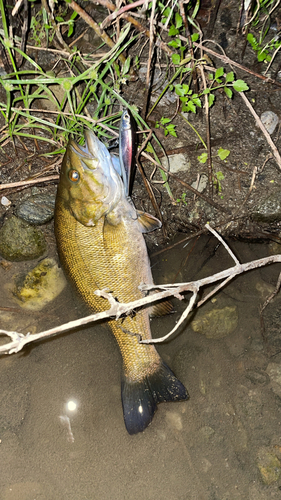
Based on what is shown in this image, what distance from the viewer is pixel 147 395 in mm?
3281

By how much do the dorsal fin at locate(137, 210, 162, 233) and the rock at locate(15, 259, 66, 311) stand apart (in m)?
1.23

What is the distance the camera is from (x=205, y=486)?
3199mm

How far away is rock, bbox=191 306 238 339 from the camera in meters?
3.53

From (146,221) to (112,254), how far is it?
0.51 meters

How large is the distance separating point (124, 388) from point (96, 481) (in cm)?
98

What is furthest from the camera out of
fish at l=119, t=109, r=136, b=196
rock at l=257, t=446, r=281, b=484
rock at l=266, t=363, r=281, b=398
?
rock at l=266, t=363, r=281, b=398

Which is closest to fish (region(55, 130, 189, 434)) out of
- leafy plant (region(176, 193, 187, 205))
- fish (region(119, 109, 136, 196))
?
fish (region(119, 109, 136, 196))

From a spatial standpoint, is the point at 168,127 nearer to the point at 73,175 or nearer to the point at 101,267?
the point at 73,175

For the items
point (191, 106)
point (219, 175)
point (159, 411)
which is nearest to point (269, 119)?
point (219, 175)

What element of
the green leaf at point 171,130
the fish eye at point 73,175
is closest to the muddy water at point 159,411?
the green leaf at point 171,130

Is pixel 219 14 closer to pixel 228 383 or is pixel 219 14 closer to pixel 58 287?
pixel 58 287

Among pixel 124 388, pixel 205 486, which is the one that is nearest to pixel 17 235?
pixel 124 388

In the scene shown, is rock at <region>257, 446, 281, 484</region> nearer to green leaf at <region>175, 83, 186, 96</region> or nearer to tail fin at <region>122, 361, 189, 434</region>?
tail fin at <region>122, 361, 189, 434</region>

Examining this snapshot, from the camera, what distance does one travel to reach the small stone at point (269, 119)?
3.51m
